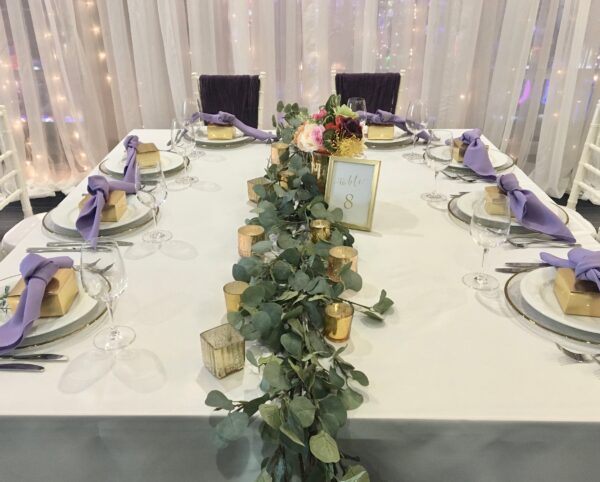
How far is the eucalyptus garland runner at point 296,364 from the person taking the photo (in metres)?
0.68

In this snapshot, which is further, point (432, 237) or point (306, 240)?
point (432, 237)

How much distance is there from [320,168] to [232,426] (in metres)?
0.83

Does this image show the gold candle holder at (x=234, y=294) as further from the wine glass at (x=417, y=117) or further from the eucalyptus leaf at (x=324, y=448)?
the wine glass at (x=417, y=117)

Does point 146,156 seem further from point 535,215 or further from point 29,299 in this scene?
point 535,215

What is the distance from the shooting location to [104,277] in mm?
885

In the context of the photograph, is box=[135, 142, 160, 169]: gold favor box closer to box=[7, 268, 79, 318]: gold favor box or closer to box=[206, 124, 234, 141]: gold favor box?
box=[206, 124, 234, 141]: gold favor box

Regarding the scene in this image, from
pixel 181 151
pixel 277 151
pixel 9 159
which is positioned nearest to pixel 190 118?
pixel 181 151

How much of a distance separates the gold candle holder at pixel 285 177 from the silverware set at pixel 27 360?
2.40 ft

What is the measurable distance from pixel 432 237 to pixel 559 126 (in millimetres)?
2457

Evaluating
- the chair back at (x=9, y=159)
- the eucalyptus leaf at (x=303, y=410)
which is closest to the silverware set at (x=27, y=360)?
the eucalyptus leaf at (x=303, y=410)

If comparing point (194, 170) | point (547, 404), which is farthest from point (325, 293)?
point (194, 170)

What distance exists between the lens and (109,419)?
757 millimetres

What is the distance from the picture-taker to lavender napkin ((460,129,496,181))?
1678mm

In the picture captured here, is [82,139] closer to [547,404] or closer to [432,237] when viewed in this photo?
[432,237]
